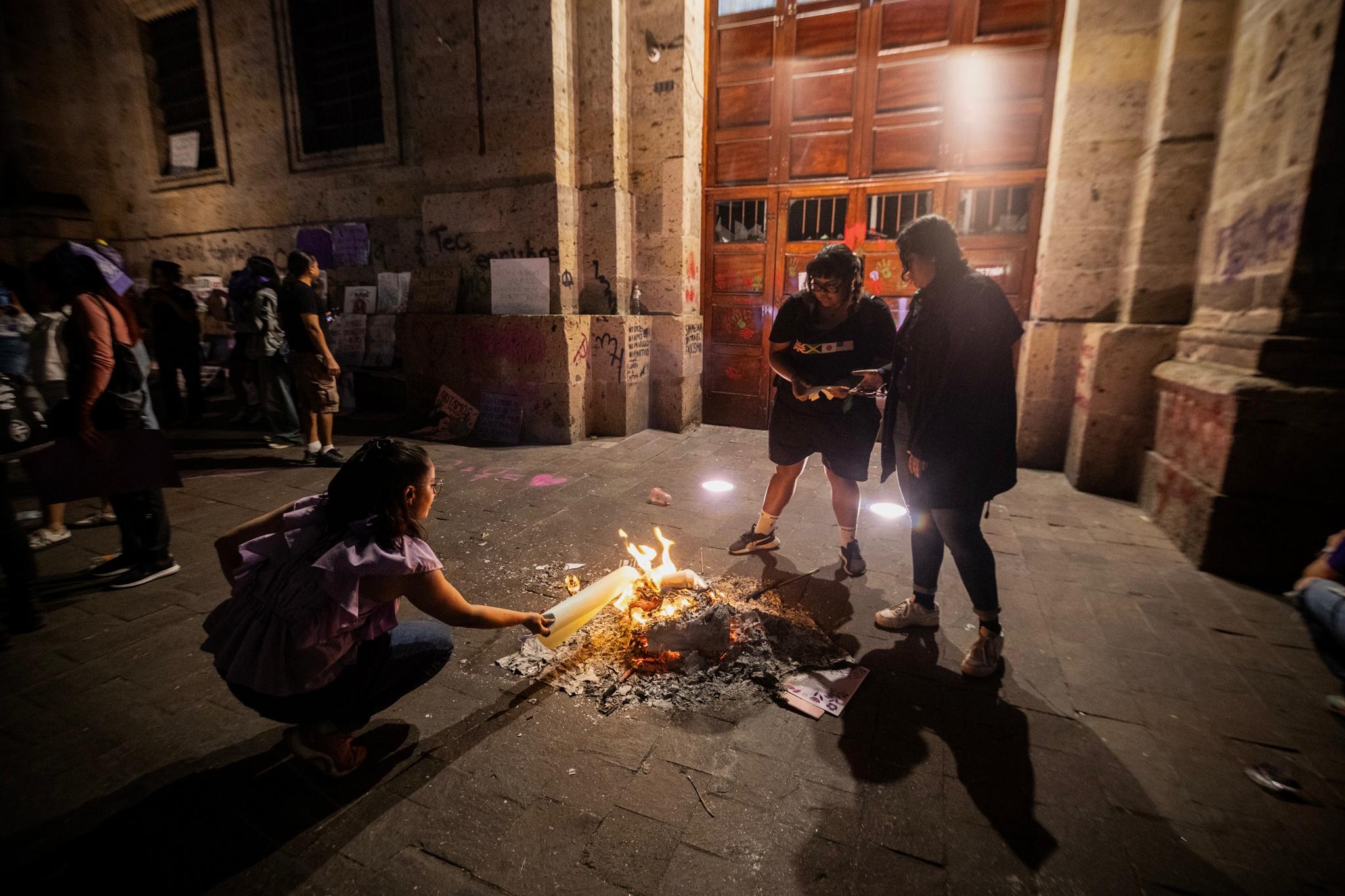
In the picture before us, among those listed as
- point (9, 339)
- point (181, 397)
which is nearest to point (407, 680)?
point (9, 339)

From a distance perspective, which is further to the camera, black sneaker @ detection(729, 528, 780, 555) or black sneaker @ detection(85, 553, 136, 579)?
black sneaker @ detection(729, 528, 780, 555)

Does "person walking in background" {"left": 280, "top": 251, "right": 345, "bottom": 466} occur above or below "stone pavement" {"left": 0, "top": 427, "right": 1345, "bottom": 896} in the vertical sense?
above

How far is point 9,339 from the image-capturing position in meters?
5.25

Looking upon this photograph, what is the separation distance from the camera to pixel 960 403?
9.05 feet

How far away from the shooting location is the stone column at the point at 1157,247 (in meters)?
4.89

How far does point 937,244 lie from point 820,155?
524 centimetres

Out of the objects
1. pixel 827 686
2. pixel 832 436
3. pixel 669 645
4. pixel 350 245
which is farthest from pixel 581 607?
pixel 350 245

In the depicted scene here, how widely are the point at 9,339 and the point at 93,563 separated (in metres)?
2.95

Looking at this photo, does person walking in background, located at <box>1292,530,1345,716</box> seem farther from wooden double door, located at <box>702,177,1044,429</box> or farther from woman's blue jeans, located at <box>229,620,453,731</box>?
wooden double door, located at <box>702,177,1044,429</box>

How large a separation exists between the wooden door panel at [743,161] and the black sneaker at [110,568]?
7218 mm

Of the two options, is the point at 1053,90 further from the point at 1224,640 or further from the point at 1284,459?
the point at 1224,640

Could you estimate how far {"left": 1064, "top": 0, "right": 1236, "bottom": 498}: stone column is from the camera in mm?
4887

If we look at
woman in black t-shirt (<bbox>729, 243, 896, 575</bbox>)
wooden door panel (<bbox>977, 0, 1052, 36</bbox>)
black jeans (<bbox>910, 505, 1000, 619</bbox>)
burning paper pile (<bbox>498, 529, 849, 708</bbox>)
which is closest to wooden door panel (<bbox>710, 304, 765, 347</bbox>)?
wooden door panel (<bbox>977, 0, 1052, 36</bbox>)

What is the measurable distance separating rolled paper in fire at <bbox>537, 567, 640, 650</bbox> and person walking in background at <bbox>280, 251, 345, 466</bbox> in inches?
185
